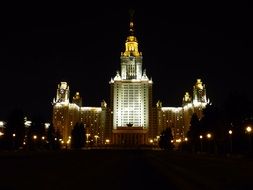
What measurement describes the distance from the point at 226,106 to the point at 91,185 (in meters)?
54.4

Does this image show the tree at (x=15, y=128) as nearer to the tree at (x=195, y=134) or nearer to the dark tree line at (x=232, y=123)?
the tree at (x=195, y=134)

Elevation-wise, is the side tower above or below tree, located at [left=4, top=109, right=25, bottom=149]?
above

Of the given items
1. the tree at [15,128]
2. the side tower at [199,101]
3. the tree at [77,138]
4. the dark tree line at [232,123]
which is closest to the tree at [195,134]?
the dark tree line at [232,123]

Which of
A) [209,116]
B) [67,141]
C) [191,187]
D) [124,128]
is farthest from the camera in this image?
[124,128]

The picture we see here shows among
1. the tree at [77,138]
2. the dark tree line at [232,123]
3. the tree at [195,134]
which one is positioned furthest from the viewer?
the tree at [77,138]

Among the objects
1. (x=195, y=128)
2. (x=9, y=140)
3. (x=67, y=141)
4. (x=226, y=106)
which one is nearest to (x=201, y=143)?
(x=195, y=128)

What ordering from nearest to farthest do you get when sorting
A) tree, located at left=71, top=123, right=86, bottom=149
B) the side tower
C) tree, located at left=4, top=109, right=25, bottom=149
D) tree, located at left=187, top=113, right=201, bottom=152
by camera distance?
tree, located at left=4, top=109, right=25, bottom=149
tree, located at left=187, top=113, right=201, bottom=152
tree, located at left=71, top=123, right=86, bottom=149
the side tower

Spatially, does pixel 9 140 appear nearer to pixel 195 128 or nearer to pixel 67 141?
pixel 195 128

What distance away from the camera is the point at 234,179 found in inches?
923

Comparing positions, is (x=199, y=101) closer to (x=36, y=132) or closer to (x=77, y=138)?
(x=77, y=138)

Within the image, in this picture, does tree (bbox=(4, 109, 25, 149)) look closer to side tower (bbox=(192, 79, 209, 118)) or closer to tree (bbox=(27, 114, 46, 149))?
tree (bbox=(27, 114, 46, 149))

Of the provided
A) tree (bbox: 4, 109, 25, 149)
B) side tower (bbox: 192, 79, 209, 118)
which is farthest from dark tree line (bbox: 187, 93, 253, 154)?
side tower (bbox: 192, 79, 209, 118)

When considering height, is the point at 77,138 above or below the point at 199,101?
below

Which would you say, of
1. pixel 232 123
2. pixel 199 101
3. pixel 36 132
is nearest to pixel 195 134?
pixel 232 123
